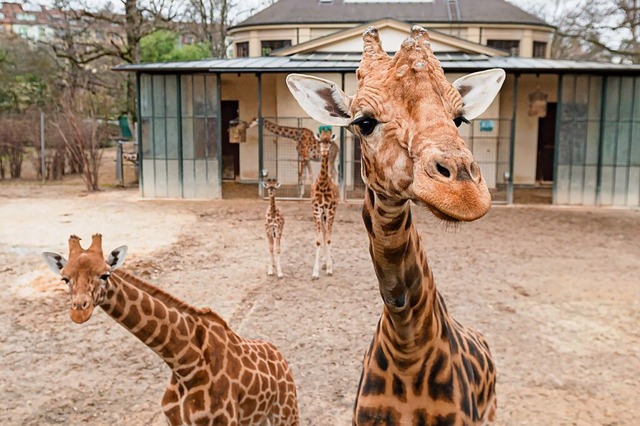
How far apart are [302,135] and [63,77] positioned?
1549 centimetres

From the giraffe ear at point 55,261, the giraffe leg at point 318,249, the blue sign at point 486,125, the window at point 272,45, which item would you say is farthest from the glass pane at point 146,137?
the giraffe ear at point 55,261

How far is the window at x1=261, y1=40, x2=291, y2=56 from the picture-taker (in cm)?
2508

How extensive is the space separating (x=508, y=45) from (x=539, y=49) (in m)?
1.35

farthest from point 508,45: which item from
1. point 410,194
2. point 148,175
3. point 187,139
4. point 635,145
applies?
point 410,194

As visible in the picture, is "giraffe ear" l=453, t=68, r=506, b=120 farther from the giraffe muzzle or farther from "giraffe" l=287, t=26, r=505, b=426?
the giraffe muzzle

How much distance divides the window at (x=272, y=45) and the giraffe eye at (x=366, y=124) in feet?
76.8

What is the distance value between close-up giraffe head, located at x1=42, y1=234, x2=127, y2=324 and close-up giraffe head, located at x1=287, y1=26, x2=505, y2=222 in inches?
90.3

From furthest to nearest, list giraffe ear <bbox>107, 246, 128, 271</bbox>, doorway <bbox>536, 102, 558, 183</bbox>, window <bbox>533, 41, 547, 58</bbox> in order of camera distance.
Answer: window <bbox>533, 41, 547, 58</bbox>
doorway <bbox>536, 102, 558, 183</bbox>
giraffe ear <bbox>107, 246, 128, 271</bbox>

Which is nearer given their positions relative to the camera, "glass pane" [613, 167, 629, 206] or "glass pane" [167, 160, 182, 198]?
"glass pane" [613, 167, 629, 206]

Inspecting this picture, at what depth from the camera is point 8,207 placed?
16.2m

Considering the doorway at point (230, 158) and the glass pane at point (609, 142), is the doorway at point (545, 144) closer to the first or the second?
the glass pane at point (609, 142)

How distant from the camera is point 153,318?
4.18 meters

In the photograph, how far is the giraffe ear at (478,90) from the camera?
104 inches

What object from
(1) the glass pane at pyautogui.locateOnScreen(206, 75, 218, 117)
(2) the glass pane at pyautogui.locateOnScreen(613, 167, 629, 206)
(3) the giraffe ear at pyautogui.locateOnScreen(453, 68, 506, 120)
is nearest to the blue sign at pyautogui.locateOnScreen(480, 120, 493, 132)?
(2) the glass pane at pyautogui.locateOnScreen(613, 167, 629, 206)
